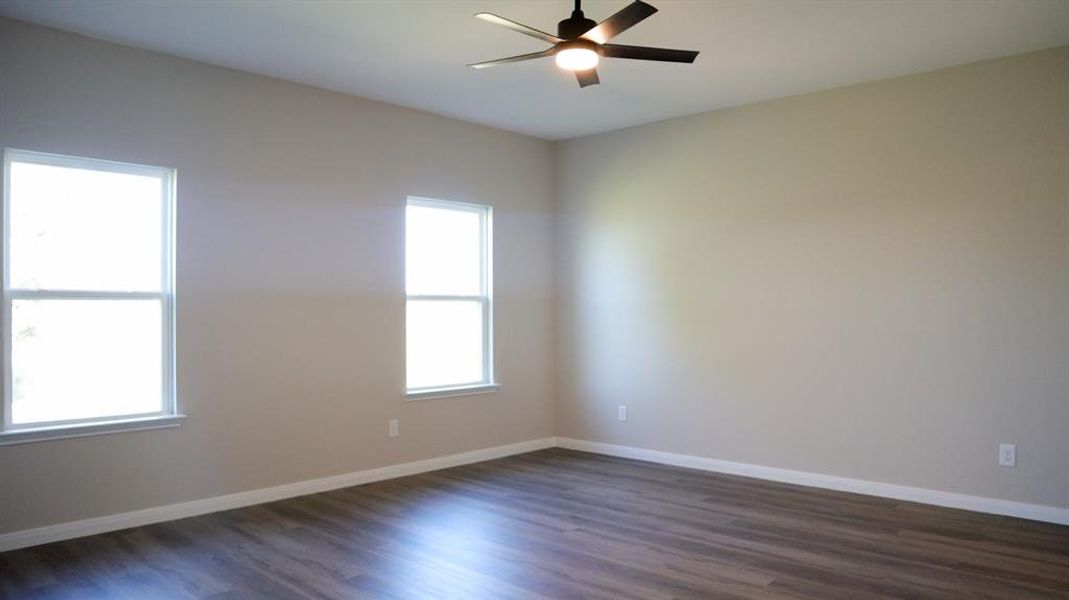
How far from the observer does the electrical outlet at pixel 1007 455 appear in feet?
13.9

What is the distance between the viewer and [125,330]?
4121 millimetres

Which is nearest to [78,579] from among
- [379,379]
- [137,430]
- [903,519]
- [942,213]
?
[137,430]

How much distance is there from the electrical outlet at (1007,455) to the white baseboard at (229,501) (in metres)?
3.48

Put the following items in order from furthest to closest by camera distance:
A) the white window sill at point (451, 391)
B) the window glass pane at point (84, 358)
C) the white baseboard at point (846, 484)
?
1. the white window sill at point (451, 391)
2. the white baseboard at point (846, 484)
3. the window glass pane at point (84, 358)

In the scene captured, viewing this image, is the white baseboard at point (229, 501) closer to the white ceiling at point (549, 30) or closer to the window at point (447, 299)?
the window at point (447, 299)

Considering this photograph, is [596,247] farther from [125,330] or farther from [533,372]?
[125,330]

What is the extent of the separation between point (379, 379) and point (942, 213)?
3890 mm

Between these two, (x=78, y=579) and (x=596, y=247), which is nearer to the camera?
(x=78, y=579)

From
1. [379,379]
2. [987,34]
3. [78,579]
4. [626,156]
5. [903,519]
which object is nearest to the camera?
[78,579]

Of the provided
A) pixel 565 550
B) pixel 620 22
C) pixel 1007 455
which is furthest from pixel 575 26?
pixel 1007 455

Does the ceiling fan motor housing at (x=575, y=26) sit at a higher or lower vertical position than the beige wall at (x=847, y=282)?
higher

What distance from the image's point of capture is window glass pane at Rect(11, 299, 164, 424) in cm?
378

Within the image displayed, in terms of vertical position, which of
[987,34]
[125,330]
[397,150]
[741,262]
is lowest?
[125,330]

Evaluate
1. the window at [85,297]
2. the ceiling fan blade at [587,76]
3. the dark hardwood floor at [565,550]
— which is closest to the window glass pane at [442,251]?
the dark hardwood floor at [565,550]
